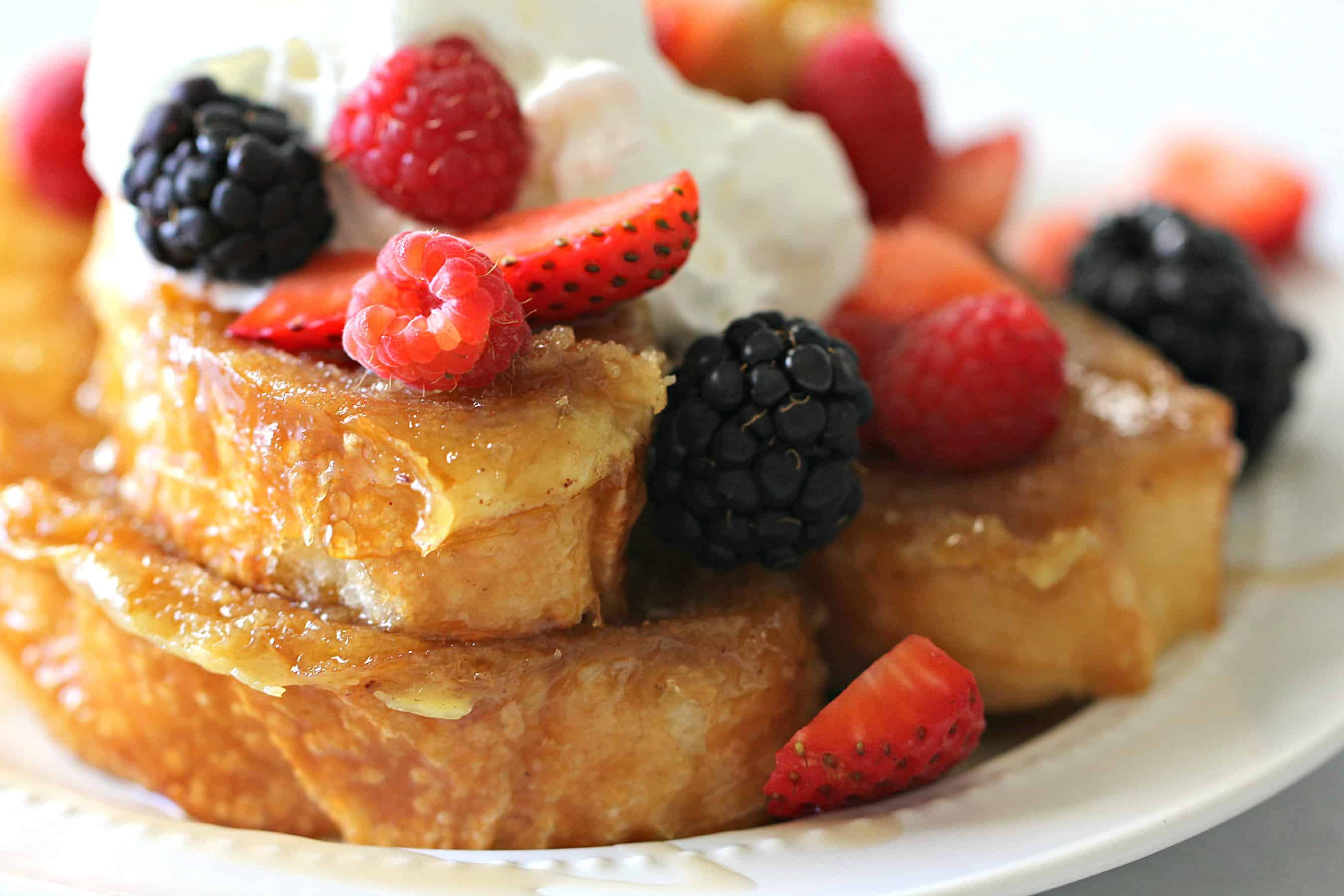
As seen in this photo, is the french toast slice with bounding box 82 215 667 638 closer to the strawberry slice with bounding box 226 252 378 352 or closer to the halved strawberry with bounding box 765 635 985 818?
the strawberry slice with bounding box 226 252 378 352

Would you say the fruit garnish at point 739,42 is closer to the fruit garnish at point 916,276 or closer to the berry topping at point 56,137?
the fruit garnish at point 916,276

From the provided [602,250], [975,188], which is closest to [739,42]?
[975,188]

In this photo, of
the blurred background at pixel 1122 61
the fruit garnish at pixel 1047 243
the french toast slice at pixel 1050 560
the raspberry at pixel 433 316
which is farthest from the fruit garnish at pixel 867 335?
the blurred background at pixel 1122 61

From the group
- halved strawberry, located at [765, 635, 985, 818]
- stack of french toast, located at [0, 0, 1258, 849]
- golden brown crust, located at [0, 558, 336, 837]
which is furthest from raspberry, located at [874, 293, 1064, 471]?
golden brown crust, located at [0, 558, 336, 837]

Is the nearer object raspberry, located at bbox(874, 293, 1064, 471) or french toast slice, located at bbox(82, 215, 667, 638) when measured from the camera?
french toast slice, located at bbox(82, 215, 667, 638)

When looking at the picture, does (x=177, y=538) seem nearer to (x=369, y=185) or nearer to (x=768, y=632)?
(x=369, y=185)

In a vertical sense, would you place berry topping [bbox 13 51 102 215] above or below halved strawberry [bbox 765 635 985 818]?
above
